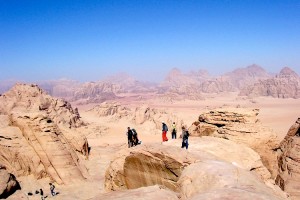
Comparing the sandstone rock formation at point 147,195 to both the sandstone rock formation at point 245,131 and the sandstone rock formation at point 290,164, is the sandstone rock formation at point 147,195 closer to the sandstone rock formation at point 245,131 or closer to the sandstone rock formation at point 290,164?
the sandstone rock formation at point 290,164

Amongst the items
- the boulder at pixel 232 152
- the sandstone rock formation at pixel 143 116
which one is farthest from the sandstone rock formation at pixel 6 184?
the sandstone rock formation at pixel 143 116

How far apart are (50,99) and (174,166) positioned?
36.6 metres

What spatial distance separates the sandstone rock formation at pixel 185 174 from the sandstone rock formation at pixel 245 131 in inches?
61.0

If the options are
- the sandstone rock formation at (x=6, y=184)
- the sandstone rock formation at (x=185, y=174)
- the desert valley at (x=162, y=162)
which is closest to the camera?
the sandstone rock formation at (x=185, y=174)

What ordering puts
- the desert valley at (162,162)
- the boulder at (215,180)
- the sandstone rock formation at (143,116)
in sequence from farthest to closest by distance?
the sandstone rock formation at (143,116) < the desert valley at (162,162) < the boulder at (215,180)

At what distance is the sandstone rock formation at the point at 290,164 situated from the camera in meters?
15.2

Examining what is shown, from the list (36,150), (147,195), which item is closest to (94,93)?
(36,150)

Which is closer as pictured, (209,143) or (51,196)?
(209,143)

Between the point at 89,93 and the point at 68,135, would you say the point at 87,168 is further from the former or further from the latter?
the point at 89,93

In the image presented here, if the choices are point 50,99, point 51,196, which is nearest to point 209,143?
point 51,196

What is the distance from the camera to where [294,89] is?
112312 mm

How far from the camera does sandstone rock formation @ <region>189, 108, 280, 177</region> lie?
1803 centimetres

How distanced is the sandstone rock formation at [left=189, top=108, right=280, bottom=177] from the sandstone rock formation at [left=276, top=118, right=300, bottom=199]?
1.93 feet

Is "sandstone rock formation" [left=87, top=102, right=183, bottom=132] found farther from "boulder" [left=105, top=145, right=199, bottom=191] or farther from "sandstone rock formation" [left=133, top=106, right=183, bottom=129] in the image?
"boulder" [left=105, top=145, right=199, bottom=191]
